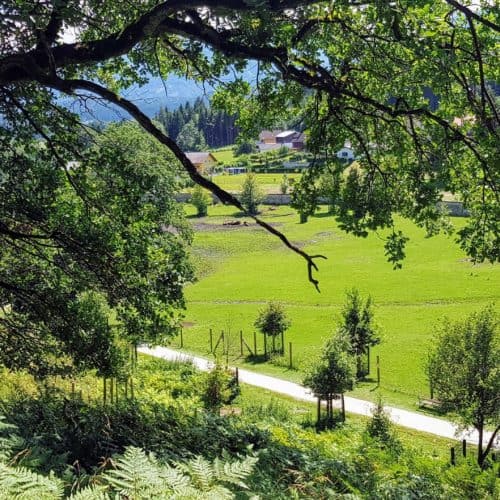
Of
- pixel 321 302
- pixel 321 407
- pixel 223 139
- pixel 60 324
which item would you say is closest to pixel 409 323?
pixel 321 302

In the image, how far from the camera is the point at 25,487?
282 cm

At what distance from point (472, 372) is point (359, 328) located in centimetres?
917

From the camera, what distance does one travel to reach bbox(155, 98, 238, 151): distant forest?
147625mm

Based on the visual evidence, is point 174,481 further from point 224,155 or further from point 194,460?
point 224,155

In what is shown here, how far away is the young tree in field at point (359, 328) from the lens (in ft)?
87.1

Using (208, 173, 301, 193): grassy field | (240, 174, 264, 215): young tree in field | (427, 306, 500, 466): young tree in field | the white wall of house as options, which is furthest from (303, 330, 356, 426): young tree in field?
(208, 173, 301, 193): grassy field

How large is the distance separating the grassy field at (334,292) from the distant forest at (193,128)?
8094 centimetres

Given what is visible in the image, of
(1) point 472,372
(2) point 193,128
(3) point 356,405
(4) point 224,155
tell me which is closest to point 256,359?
(3) point 356,405

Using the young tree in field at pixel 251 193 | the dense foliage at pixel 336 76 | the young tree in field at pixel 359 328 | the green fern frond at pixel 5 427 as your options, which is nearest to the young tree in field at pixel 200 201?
the young tree in field at pixel 251 193

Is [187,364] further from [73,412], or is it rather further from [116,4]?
[116,4]

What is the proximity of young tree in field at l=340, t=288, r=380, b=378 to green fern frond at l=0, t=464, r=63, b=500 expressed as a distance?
24.0 m

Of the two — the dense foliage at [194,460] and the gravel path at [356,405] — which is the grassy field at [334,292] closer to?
the gravel path at [356,405]

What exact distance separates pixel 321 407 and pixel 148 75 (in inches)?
735

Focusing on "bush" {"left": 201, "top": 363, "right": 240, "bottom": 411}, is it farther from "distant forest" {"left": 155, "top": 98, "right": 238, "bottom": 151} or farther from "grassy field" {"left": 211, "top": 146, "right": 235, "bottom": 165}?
"distant forest" {"left": 155, "top": 98, "right": 238, "bottom": 151}
